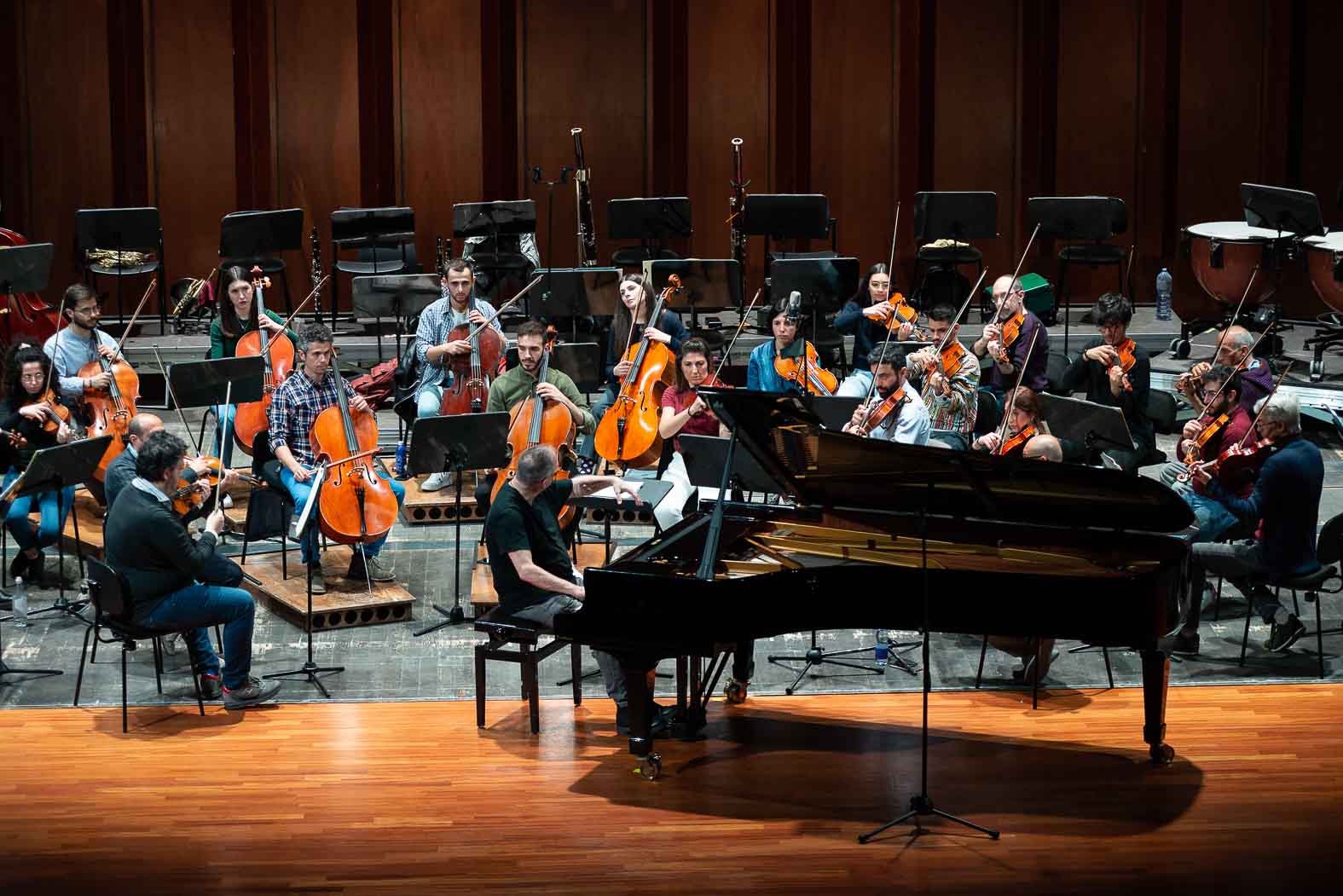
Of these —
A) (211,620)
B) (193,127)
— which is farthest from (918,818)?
(193,127)

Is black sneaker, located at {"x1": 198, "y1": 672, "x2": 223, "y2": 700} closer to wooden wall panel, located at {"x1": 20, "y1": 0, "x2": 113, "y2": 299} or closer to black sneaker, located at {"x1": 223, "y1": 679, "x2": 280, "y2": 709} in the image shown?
black sneaker, located at {"x1": 223, "y1": 679, "x2": 280, "y2": 709}

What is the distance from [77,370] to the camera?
26.9 feet

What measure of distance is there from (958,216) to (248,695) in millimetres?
5741

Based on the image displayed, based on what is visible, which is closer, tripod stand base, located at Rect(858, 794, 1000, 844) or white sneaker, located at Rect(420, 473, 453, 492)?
tripod stand base, located at Rect(858, 794, 1000, 844)

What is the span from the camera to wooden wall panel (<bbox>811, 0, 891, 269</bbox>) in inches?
488

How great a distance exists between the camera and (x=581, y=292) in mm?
9422

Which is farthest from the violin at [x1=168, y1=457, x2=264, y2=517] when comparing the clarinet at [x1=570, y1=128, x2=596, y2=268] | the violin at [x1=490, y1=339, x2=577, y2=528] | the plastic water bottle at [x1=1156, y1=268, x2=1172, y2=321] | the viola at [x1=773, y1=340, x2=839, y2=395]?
the plastic water bottle at [x1=1156, y1=268, x2=1172, y2=321]

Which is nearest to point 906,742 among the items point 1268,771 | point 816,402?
point 1268,771

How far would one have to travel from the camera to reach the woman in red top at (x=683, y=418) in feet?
24.9

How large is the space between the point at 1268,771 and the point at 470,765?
2.64 m

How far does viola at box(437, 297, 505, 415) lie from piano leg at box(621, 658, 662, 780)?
305 cm

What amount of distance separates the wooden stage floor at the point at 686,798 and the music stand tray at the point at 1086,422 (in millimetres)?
1079

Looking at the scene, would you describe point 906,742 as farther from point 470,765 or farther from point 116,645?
point 116,645

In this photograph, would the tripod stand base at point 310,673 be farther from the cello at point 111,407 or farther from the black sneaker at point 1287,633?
the black sneaker at point 1287,633
